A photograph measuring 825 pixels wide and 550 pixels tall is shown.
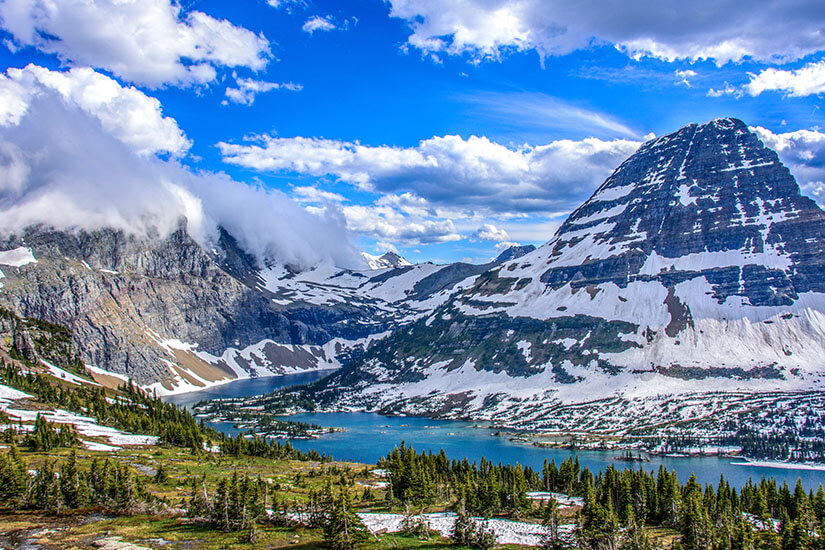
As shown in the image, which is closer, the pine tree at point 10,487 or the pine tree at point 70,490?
the pine tree at point 10,487

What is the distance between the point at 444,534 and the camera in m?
60.4

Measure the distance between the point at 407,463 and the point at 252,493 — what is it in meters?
39.7

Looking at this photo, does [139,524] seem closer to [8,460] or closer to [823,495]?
[8,460]

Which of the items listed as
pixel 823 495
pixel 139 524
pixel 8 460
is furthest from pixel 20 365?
pixel 823 495

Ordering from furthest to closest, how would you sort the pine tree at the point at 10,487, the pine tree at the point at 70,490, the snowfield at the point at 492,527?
the pine tree at the point at 70,490 < the pine tree at the point at 10,487 < the snowfield at the point at 492,527

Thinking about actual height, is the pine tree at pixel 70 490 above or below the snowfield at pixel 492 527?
above

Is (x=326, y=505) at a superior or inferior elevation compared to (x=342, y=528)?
inferior

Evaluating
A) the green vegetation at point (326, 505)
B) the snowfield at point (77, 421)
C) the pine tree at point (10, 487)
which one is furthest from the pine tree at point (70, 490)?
the snowfield at point (77, 421)

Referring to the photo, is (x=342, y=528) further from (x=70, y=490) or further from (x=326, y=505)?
(x=70, y=490)

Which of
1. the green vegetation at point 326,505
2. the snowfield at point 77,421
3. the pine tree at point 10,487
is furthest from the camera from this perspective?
the snowfield at point 77,421

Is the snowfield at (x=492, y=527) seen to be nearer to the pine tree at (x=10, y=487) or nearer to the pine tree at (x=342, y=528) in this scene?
the pine tree at (x=342, y=528)

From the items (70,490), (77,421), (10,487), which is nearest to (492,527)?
(70,490)

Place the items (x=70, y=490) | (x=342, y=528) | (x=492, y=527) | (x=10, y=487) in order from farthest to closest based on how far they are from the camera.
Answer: (x=492, y=527), (x=70, y=490), (x=10, y=487), (x=342, y=528)

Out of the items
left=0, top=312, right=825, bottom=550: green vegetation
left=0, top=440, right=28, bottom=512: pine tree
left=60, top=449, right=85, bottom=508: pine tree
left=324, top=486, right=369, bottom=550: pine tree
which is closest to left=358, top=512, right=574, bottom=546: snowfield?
left=0, top=312, right=825, bottom=550: green vegetation
